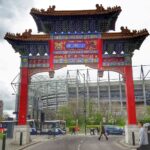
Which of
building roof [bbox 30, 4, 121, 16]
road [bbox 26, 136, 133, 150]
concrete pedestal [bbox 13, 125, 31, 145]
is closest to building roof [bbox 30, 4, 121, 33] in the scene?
building roof [bbox 30, 4, 121, 16]

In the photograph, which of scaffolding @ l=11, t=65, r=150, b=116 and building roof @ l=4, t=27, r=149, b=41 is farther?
scaffolding @ l=11, t=65, r=150, b=116

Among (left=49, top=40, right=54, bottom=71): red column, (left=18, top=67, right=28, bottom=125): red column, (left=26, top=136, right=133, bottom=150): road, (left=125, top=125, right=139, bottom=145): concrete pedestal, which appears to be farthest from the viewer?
(left=49, top=40, right=54, bottom=71): red column

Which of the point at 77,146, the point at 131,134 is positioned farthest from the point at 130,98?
the point at 77,146

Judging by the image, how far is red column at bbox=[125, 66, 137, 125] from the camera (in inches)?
956

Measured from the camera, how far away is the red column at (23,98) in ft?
82.0

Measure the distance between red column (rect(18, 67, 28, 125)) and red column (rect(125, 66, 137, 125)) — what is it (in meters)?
9.05

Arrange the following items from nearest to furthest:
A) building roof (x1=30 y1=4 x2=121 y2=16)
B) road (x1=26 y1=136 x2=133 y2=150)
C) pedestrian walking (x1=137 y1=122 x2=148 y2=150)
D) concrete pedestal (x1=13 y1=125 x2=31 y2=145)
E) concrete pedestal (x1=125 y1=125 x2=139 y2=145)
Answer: pedestrian walking (x1=137 y1=122 x2=148 y2=150) < road (x1=26 y1=136 x2=133 y2=150) < concrete pedestal (x1=125 y1=125 x2=139 y2=145) < concrete pedestal (x1=13 y1=125 x2=31 y2=145) < building roof (x1=30 y1=4 x2=121 y2=16)

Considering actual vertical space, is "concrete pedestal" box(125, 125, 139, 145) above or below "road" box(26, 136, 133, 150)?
above

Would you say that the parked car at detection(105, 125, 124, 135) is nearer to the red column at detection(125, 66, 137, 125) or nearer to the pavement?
the pavement

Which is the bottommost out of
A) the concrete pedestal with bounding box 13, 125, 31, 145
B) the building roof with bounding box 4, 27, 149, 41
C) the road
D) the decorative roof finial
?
the road

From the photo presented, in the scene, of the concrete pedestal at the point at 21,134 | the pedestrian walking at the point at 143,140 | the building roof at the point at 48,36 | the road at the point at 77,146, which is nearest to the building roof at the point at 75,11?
the building roof at the point at 48,36

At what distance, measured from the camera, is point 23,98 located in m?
25.3

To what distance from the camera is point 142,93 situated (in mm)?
90375

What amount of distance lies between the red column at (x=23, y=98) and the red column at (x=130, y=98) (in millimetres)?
9048
